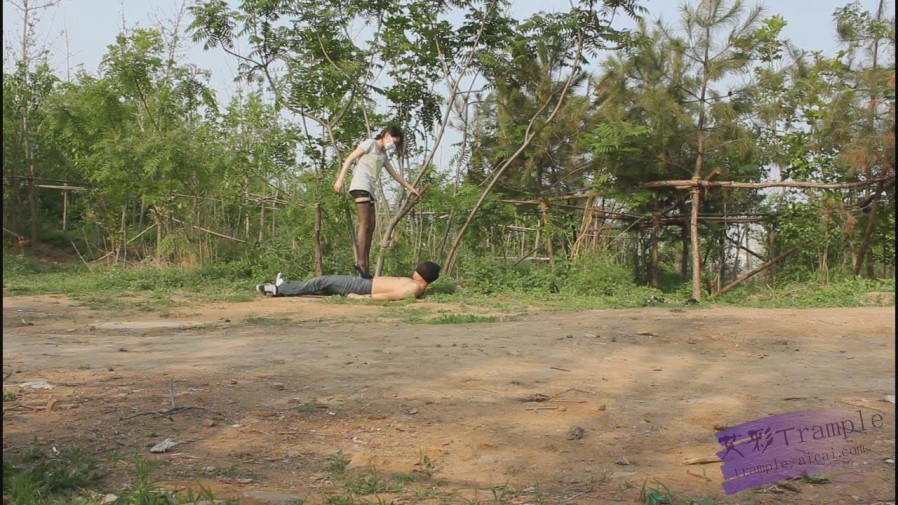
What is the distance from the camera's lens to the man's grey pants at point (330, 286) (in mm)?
8320

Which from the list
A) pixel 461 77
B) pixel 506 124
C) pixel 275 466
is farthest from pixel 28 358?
pixel 506 124

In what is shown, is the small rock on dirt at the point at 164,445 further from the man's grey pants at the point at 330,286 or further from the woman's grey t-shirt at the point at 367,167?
the woman's grey t-shirt at the point at 367,167

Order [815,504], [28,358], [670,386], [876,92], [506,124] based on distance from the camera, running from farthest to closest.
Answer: [506,124]
[876,92]
[28,358]
[670,386]
[815,504]

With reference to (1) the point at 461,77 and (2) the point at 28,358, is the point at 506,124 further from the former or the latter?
(2) the point at 28,358

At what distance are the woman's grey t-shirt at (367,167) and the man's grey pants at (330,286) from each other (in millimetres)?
1004

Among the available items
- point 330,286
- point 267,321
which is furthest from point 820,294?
point 267,321

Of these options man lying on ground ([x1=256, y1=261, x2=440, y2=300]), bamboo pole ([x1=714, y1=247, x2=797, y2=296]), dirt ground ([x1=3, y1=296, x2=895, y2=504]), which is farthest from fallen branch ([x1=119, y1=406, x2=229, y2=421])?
bamboo pole ([x1=714, y1=247, x2=797, y2=296])

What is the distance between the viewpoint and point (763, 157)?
410 inches

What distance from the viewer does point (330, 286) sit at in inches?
333

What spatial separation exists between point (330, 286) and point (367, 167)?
137 centimetres

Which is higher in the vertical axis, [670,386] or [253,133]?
[253,133]

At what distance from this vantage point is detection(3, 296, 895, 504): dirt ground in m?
2.59

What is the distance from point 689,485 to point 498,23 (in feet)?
26.3

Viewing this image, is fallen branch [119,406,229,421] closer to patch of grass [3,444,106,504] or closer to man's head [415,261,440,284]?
patch of grass [3,444,106,504]
